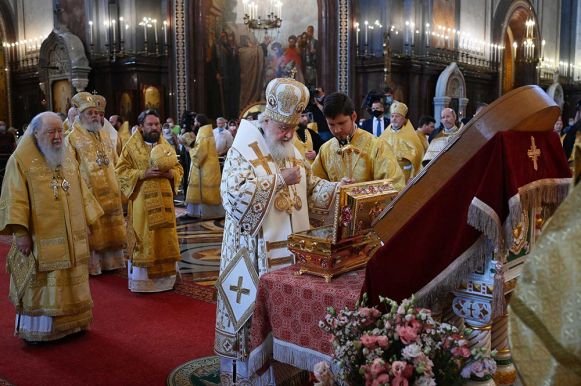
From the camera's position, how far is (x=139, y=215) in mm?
5891

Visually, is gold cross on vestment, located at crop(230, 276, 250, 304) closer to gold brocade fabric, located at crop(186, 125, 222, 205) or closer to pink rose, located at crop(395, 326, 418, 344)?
pink rose, located at crop(395, 326, 418, 344)

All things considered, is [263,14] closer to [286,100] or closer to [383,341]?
[286,100]

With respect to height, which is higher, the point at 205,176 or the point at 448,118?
the point at 448,118

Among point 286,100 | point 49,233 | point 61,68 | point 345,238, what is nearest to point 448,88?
point 61,68

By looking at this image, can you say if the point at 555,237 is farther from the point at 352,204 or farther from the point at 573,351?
the point at 352,204

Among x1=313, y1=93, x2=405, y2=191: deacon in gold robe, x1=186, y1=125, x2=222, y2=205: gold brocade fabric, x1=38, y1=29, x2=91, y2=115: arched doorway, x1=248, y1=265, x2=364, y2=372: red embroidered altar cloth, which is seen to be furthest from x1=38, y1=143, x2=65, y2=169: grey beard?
x1=38, y1=29, x2=91, y2=115: arched doorway

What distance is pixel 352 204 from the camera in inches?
108

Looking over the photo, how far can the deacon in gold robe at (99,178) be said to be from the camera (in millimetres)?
6301

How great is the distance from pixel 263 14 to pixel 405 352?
17.1m

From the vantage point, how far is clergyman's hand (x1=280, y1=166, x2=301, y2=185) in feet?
10.3

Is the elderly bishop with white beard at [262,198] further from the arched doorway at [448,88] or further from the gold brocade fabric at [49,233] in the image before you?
the arched doorway at [448,88]

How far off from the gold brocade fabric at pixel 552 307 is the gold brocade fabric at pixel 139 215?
5015mm

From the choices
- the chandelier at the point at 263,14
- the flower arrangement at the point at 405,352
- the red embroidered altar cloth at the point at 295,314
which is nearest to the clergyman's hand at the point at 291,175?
the red embroidered altar cloth at the point at 295,314

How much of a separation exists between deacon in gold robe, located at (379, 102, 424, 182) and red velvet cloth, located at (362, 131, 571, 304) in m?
5.21
